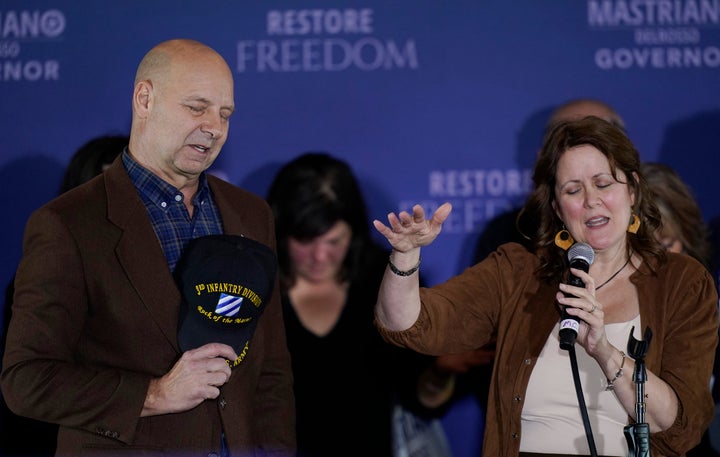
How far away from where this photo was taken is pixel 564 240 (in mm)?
2986

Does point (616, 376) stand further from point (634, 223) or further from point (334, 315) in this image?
point (334, 315)

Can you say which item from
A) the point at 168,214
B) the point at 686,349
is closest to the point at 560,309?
the point at 686,349

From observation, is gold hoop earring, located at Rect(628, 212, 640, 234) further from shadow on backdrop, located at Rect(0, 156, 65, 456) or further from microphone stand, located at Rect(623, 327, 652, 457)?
shadow on backdrop, located at Rect(0, 156, 65, 456)

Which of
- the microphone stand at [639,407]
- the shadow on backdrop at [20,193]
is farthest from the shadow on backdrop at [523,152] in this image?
the microphone stand at [639,407]

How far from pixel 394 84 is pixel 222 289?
2.31 metres

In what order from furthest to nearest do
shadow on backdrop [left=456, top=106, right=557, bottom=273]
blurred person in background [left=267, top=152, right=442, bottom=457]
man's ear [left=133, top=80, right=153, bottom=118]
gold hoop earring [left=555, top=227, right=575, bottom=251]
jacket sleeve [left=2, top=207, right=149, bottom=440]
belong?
shadow on backdrop [left=456, top=106, right=557, bottom=273] < blurred person in background [left=267, top=152, right=442, bottom=457] < gold hoop earring [left=555, top=227, right=575, bottom=251] < man's ear [left=133, top=80, right=153, bottom=118] < jacket sleeve [left=2, top=207, right=149, bottom=440]

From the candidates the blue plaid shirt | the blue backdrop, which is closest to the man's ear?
the blue plaid shirt

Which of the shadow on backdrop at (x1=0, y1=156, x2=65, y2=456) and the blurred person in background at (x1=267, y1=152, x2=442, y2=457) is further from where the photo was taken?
the shadow on backdrop at (x1=0, y1=156, x2=65, y2=456)

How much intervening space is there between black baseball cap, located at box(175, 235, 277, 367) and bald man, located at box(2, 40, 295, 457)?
0.15 feet

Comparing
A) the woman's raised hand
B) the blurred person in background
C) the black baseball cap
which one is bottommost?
the blurred person in background

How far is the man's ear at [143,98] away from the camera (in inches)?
108

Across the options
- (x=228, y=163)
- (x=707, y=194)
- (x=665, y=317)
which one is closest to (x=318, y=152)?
(x=228, y=163)

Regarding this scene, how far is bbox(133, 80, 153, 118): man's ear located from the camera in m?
2.74

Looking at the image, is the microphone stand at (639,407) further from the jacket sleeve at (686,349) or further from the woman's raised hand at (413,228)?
the woman's raised hand at (413,228)
